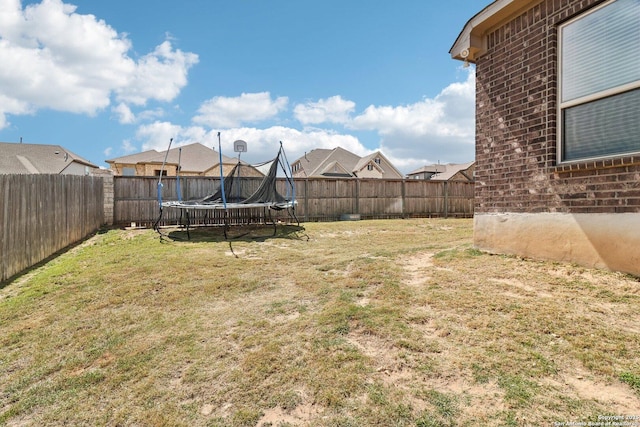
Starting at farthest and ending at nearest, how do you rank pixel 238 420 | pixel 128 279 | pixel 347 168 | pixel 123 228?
pixel 347 168, pixel 123 228, pixel 128 279, pixel 238 420

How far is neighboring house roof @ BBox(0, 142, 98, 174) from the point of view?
26.3m

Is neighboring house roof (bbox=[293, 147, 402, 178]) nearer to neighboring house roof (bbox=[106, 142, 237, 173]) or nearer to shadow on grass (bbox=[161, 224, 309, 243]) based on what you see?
neighboring house roof (bbox=[106, 142, 237, 173])

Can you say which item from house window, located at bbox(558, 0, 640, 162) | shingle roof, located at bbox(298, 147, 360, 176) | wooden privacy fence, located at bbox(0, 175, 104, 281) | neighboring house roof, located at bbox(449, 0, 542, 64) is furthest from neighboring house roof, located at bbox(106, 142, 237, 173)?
house window, located at bbox(558, 0, 640, 162)

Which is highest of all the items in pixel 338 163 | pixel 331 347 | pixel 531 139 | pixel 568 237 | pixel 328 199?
pixel 338 163

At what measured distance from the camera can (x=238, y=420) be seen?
1.63m

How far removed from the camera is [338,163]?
104ft

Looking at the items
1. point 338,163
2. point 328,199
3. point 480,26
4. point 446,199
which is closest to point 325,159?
point 338,163

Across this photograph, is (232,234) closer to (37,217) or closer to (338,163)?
(37,217)

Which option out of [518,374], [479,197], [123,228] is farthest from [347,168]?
[518,374]

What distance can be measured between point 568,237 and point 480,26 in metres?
3.08

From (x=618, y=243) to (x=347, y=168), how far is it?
29956 mm

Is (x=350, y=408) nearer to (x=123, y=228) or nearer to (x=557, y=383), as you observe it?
(x=557, y=383)

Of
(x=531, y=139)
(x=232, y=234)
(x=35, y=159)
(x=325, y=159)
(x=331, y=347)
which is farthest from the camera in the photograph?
(x=325, y=159)

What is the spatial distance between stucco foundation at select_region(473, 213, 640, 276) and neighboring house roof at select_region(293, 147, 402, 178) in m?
26.4
